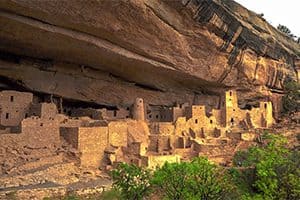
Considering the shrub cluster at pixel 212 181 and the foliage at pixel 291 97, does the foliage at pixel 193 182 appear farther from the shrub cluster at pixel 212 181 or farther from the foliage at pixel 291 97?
the foliage at pixel 291 97

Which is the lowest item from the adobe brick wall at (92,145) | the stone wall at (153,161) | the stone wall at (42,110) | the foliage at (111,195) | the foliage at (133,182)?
the foliage at (111,195)

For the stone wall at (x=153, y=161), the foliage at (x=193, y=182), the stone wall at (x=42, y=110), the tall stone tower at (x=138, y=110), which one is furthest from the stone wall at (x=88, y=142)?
the foliage at (x=193, y=182)

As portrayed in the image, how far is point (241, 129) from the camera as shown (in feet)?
77.6

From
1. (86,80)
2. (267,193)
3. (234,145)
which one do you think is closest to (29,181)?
(267,193)

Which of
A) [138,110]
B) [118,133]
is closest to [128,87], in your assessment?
[138,110]

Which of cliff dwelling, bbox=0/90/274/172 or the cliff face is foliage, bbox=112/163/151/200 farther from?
the cliff face

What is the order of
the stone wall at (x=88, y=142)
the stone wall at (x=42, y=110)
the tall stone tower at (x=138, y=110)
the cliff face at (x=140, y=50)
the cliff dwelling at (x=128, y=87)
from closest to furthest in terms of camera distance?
the cliff dwelling at (x=128, y=87)
the cliff face at (x=140, y=50)
the stone wall at (x=88, y=142)
the stone wall at (x=42, y=110)
the tall stone tower at (x=138, y=110)

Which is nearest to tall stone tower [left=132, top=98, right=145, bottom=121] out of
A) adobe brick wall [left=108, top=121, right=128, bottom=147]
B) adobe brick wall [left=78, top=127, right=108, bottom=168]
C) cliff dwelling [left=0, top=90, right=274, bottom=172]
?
cliff dwelling [left=0, top=90, right=274, bottom=172]

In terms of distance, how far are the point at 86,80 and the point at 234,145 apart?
26.0 feet

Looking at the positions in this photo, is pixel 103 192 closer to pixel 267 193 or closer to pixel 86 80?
pixel 267 193

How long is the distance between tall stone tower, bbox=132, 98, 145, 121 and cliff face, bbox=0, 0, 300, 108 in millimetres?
1475

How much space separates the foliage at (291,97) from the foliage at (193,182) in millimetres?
16653

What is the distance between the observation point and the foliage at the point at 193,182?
Answer: 37.3 ft

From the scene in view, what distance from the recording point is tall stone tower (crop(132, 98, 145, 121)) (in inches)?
822
